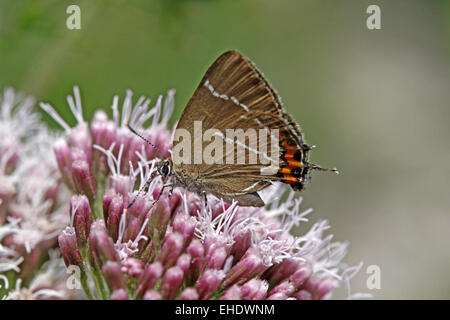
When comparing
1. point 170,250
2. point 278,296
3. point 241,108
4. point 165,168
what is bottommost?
point 278,296

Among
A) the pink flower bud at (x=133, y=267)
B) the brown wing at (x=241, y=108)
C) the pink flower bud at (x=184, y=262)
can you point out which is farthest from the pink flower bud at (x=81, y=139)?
the pink flower bud at (x=184, y=262)

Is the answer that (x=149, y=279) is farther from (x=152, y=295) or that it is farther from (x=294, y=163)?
(x=294, y=163)

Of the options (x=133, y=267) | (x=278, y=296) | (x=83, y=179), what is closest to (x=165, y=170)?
(x=83, y=179)

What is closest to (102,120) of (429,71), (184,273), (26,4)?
(26,4)

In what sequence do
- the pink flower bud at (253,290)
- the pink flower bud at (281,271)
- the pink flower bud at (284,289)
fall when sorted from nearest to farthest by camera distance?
the pink flower bud at (253,290) → the pink flower bud at (284,289) → the pink flower bud at (281,271)

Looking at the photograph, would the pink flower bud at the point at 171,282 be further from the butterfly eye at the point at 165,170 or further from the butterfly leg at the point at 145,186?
the butterfly eye at the point at 165,170

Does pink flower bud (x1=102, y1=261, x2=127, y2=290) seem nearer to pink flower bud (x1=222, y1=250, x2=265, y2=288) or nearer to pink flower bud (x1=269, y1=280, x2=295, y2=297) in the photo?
pink flower bud (x1=222, y1=250, x2=265, y2=288)

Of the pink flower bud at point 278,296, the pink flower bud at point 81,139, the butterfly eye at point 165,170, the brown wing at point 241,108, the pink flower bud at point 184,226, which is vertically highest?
the brown wing at point 241,108
